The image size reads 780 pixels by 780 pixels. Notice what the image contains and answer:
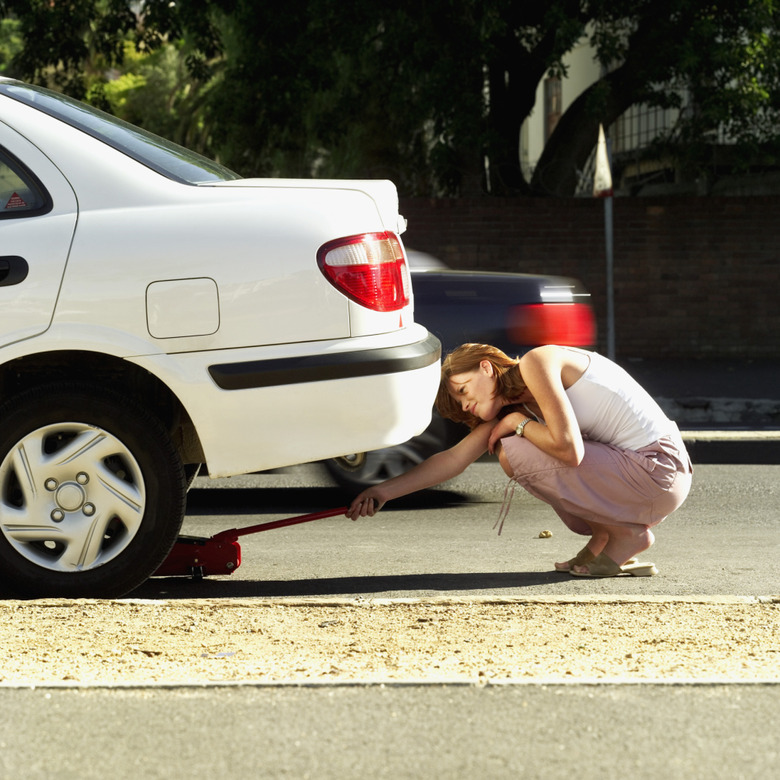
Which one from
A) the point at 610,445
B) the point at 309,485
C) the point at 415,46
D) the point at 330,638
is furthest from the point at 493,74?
the point at 330,638

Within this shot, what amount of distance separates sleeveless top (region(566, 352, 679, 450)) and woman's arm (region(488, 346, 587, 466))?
124 millimetres

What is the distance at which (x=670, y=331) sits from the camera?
626 inches

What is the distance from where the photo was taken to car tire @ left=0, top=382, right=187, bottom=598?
463 centimetres

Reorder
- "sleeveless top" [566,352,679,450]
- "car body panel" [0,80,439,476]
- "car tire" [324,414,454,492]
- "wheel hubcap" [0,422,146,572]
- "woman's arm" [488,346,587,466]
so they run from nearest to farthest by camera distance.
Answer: "car body panel" [0,80,439,476] < "wheel hubcap" [0,422,146,572] < "woman's arm" [488,346,587,466] < "sleeveless top" [566,352,679,450] < "car tire" [324,414,454,492]

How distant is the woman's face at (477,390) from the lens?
16.5ft

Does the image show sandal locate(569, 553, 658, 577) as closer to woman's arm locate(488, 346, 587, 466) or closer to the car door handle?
woman's arm locate(488, 346, 587, 466)

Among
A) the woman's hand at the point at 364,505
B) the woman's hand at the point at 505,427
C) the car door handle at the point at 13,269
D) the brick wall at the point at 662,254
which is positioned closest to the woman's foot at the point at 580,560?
the woman's hand at the point at 505,427

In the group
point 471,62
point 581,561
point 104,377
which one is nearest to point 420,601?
point 581,561

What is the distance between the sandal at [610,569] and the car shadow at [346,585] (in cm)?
12

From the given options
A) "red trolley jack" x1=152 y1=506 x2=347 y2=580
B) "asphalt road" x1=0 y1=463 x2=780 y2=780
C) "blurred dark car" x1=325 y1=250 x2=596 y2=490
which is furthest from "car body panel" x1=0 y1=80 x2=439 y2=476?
"blurred dark car" x1=325 y1=250 x2=596 y2=490

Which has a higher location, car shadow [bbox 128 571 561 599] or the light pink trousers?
the light pink trousers

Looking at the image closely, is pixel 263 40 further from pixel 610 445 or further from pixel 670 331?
pixel 610 445

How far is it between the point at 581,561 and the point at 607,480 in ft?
1.54

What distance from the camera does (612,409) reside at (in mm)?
5094
